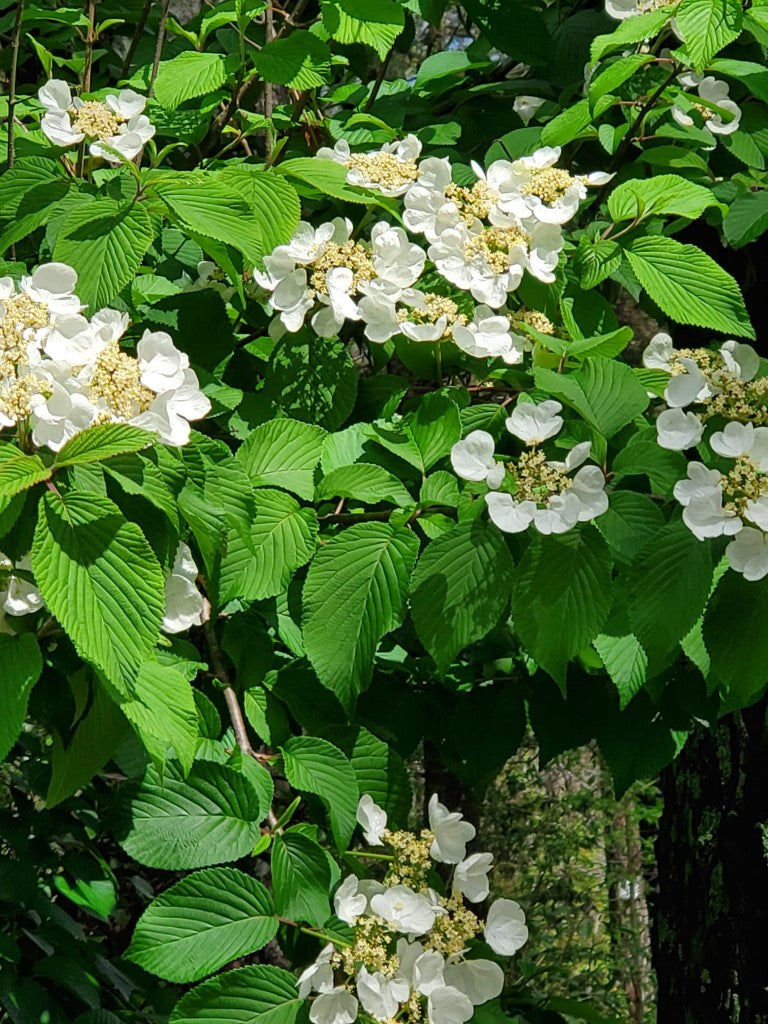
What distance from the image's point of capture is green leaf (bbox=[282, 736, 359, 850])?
101cm

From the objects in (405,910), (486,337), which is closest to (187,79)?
(486,337)

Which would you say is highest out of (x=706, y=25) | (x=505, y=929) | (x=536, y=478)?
(x=706, y=25)

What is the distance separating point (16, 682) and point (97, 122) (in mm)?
582

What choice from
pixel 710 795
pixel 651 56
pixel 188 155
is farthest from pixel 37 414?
pixel 710 795

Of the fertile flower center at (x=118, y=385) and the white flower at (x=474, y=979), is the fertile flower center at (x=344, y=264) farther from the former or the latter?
the white flower at (x=474, y=979)

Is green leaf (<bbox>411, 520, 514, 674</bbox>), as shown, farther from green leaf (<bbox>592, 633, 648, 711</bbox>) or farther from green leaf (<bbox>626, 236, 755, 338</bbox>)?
green leaf (<bbox>626, 236, 755, 338</bbox>)

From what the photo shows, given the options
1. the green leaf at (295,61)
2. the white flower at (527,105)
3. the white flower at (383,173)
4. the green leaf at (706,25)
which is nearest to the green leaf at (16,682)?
the white flower at (383,173)

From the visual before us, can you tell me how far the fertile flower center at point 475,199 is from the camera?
1.12 m

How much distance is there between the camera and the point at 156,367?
2.80 ft

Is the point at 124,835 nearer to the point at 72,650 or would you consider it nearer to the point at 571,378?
the point at 72,650

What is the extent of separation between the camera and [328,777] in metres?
1.03

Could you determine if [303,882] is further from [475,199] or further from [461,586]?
[475,199]

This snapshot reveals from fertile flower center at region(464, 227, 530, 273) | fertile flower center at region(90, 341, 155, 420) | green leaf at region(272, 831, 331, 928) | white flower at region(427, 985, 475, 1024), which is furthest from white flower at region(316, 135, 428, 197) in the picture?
white flower at region(427, 985, 475, 1024)

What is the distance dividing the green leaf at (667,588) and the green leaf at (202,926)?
388 millimetres
